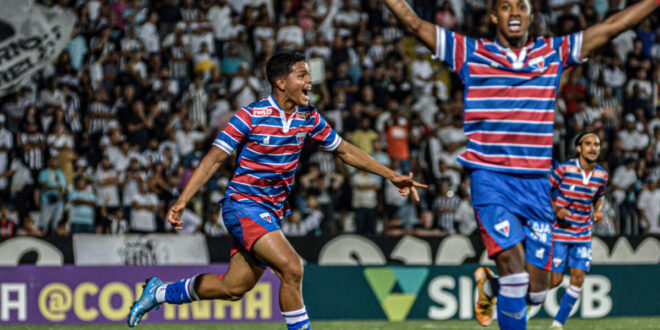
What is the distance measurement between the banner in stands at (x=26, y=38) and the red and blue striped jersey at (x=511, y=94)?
37.5 feet

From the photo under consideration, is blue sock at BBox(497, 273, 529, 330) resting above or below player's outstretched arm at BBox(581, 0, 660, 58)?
below

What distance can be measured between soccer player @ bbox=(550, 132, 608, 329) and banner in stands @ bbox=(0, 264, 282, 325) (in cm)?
388

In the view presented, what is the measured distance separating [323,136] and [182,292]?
1694 millimetres

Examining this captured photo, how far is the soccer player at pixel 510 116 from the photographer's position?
6438mm

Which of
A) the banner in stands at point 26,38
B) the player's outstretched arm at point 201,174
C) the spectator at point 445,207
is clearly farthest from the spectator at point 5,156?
the player's outstretched arm at point 201,174

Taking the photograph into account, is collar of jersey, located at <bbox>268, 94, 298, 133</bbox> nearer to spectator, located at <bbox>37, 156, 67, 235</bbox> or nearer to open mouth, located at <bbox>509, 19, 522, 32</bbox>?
open mouth, located at <bbox>509, 19, 522, 32</bbox>

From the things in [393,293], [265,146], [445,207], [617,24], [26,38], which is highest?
[26,38]

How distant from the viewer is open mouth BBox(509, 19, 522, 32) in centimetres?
646

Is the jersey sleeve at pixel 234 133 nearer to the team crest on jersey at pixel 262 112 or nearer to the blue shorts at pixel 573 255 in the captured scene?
the team crest on jersey at pixel 262 112

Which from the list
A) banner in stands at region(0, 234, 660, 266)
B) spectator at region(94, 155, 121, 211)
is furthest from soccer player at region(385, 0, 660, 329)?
spectator at region(94, 155, 121, 211)

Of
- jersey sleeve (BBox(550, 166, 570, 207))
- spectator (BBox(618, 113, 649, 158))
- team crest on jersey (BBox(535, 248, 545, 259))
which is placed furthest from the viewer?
spectator (BBox(618, 113, 649, 158))

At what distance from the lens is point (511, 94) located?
6523 millimetres

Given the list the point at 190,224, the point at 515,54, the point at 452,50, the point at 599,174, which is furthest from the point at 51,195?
the point at 515,54

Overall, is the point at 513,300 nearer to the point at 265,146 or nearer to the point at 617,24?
the point at 617,24
